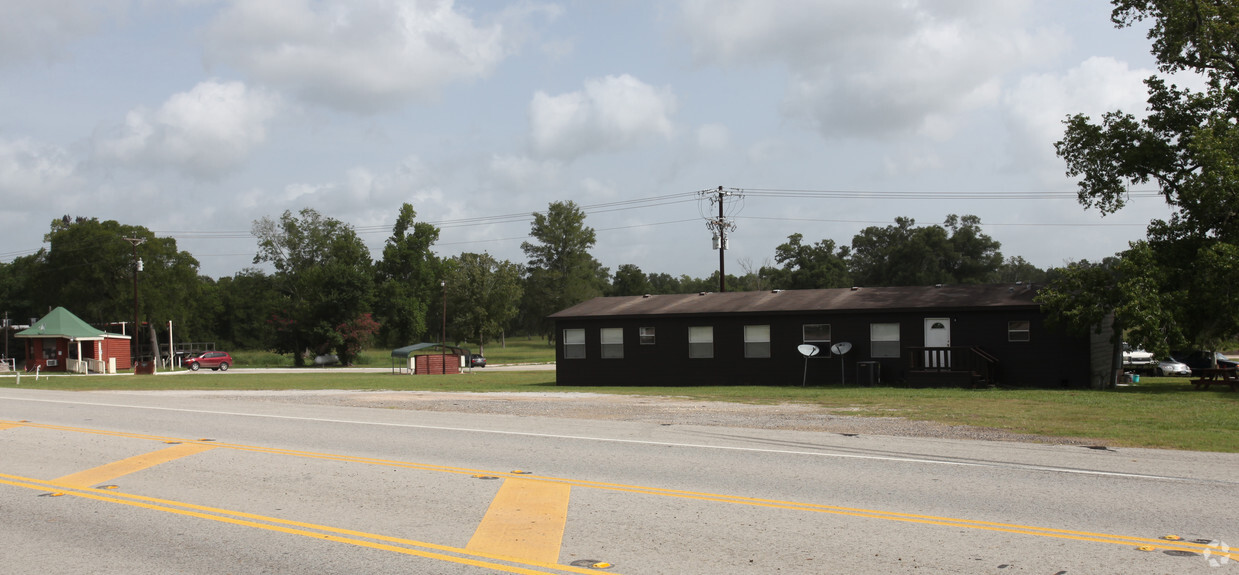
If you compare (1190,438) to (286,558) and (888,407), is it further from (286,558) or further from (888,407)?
(286,558)

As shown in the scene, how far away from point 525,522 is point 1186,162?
3000 centimetres

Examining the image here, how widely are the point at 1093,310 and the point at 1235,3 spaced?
10388mm

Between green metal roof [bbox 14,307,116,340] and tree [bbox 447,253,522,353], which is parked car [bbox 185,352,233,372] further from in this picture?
tree [bbox 447,253,522,353]

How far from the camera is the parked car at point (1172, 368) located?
41.3m

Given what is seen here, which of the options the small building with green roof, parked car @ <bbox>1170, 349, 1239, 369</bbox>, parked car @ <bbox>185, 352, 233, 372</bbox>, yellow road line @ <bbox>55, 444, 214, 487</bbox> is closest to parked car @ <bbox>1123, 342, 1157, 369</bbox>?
parked car @ <bbox>1170, 349, 1239, 369</bbox>

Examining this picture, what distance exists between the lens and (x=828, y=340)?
31.9m

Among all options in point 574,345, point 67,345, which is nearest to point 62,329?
point 67,345

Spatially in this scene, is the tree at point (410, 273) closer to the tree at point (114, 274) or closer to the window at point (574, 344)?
the tree at point (114, 274)

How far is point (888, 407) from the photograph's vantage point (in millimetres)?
20422

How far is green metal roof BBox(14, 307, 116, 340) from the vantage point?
193ft

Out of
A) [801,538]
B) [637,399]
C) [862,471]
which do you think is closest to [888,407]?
[637,399]

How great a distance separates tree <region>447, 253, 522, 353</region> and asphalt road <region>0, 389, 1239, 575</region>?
62692 mm

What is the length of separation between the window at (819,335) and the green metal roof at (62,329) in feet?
164

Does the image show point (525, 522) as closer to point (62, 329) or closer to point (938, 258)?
point (62, 329)
